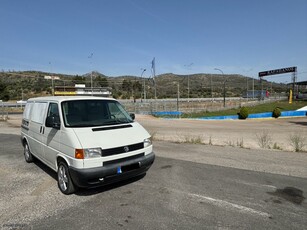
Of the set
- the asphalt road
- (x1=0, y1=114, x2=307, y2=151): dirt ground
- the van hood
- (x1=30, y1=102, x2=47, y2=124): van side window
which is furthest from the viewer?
(x1=0, y1=114, x2=307, y2=151): dirt ground

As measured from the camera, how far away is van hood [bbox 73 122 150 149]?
4.43m

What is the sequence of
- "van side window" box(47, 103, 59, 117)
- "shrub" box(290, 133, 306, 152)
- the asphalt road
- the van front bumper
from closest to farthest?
1. the asphalt road
2. the van front bumper
3. "van side window" box(47, 103, 59, 117)
4. "shrub" box(290, 133, 306, 152)

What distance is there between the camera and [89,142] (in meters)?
4.40

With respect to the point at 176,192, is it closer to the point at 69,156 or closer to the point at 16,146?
the point at 69,156

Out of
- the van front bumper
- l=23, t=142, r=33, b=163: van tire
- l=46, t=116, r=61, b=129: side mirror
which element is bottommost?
l=23, t=142, r=33, b=163: van tire

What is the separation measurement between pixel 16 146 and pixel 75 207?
23.1ft

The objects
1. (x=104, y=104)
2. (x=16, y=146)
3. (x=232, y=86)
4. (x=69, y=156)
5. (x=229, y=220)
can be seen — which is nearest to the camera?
(x=229, y=220)

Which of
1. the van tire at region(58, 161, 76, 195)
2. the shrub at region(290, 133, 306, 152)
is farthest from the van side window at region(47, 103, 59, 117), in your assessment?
the shrub at region(290, 133, 306, 152)

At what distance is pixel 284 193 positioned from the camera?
4707mm

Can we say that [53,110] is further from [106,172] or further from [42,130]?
[106,172]

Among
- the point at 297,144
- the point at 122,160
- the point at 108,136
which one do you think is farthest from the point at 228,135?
the point at 108,136

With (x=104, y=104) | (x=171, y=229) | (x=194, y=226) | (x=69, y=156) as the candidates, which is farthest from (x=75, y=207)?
(x=104, y=104)

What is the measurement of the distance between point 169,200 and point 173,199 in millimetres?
88

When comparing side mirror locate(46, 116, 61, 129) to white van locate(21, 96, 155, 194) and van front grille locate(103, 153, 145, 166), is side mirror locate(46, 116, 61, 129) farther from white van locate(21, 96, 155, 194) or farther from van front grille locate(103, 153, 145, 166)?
van front grille locate(103, 153, 145, 166)
